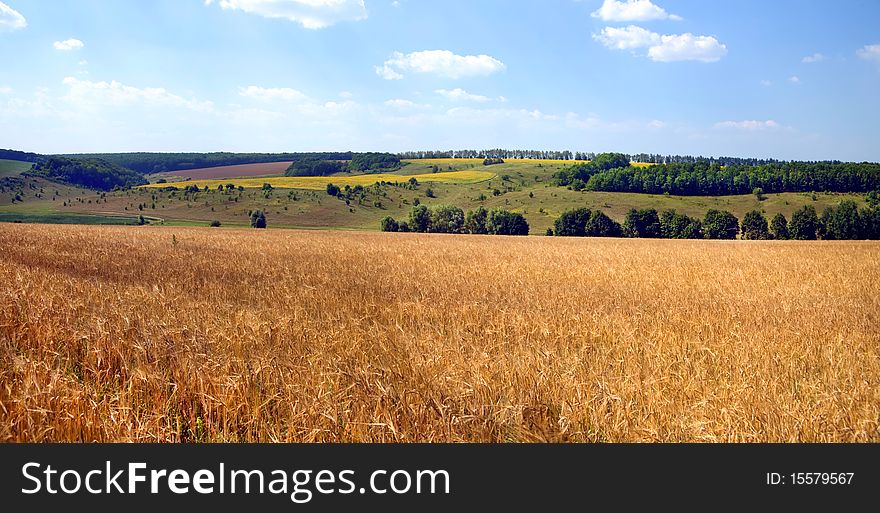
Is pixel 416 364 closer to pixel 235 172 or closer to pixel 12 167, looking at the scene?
pixel 235 172

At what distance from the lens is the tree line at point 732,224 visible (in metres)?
89.9

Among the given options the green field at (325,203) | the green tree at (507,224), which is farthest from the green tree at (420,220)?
the green tree at (507,224)

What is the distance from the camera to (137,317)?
6930 millimetres

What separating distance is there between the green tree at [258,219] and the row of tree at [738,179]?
7584cm

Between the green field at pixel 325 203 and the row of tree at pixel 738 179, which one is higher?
the row of tree at pixel 738 179

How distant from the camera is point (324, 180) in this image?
150750 millimetres

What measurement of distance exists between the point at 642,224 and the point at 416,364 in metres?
100

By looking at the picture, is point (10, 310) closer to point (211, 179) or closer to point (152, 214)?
point (152, 214)

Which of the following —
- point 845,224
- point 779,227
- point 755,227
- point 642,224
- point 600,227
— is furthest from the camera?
point 642,224

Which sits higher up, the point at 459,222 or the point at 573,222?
the point at 573,222

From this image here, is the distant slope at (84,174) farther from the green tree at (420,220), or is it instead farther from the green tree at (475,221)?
the green tree at (475,221)

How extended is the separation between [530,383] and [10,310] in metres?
6.62

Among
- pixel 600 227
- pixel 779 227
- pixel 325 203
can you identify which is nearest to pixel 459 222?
pixel 600 227

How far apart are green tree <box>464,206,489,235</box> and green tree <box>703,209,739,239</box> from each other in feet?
125
